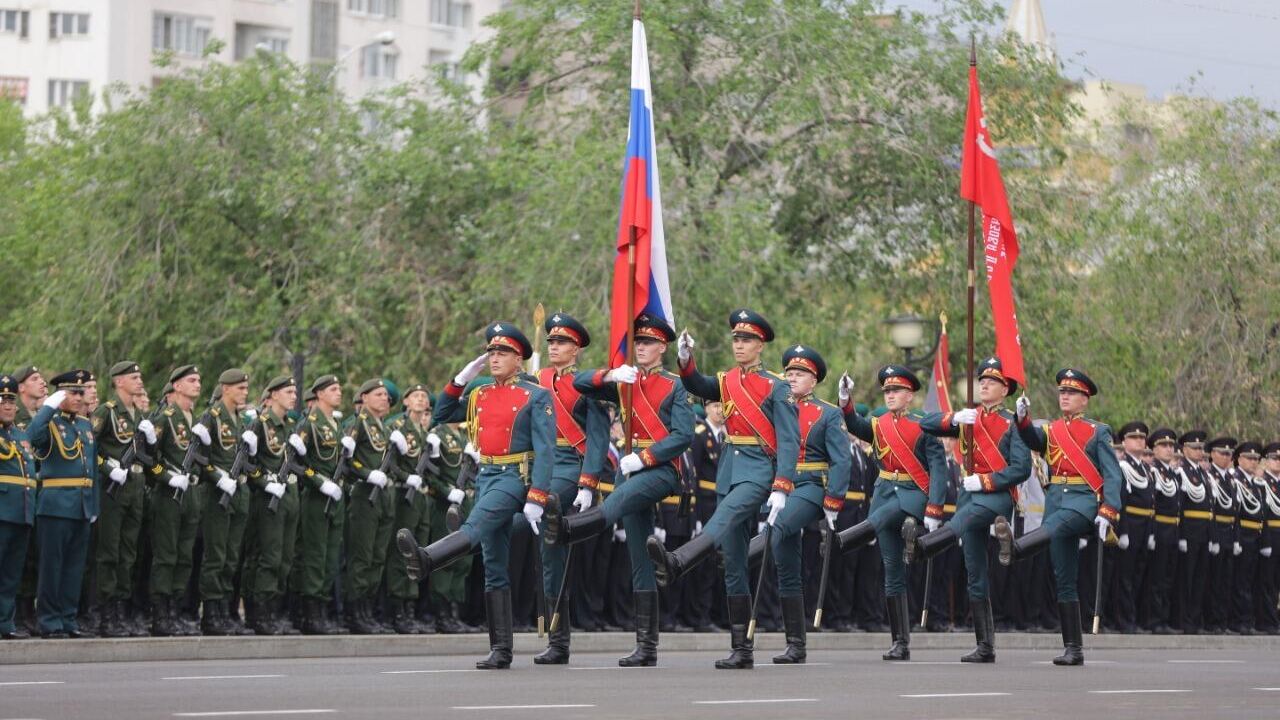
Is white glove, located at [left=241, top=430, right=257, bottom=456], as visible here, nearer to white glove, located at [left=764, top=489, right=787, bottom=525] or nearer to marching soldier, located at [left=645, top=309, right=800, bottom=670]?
marching soldier, located at [left=645, top=309, right=800, bottom=670]

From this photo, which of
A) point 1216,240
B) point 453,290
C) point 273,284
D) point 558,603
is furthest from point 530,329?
point 558,603

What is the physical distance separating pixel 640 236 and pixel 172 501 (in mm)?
3964

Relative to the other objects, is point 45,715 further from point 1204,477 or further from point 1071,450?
point 1204,477

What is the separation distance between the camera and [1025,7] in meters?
108

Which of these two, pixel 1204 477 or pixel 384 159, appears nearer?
pixel 1204 477

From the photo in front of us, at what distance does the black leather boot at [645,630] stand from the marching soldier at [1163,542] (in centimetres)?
1050

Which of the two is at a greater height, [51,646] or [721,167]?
[721,167]

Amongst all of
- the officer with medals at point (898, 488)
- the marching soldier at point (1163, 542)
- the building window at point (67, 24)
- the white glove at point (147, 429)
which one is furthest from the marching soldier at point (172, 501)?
the building window at point (67, 24)

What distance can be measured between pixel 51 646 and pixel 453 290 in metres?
17.1

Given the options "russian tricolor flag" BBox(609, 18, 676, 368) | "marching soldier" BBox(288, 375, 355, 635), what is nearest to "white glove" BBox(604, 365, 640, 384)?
"russian tricolor flag" BBox(609, 18, 676, 368)

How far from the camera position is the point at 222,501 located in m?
17.5

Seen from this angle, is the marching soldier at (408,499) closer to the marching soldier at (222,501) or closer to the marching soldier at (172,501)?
the marching soldier at (222,501)

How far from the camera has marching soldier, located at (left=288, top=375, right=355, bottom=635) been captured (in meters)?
18.4

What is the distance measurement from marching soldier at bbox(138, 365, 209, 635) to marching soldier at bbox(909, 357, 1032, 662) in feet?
17.7
